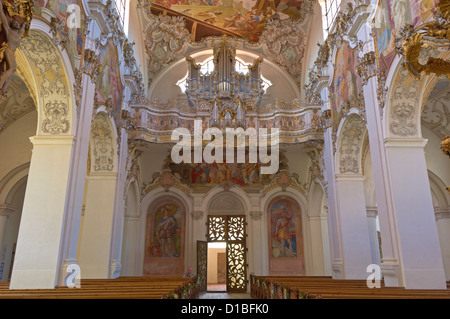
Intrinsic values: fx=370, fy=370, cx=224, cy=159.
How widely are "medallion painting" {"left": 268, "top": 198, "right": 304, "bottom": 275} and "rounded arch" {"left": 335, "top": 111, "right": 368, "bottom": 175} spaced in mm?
6102

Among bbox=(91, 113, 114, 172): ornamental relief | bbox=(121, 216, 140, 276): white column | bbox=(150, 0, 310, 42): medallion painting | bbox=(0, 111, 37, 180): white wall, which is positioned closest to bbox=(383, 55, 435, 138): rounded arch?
bbox=(91, 113, 114, 172): ornamental relief

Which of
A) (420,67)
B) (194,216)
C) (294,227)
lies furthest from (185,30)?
(420,67)

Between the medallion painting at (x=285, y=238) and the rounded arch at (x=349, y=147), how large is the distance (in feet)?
20.0

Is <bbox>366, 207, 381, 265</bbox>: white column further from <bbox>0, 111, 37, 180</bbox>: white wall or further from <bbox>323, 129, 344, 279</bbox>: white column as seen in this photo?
<bbox>0, 111, 37, 180</bbox>: white wall

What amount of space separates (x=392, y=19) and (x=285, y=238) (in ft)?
38.8

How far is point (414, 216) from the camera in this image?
312 inches

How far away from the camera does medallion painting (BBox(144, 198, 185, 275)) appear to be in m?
17.2

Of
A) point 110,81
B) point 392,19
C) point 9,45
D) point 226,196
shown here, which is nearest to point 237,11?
point 110,81

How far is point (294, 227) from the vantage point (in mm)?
17938

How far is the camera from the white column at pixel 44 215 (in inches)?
297

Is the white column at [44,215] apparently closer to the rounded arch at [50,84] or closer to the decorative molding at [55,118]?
the decorative molding at [55,118]

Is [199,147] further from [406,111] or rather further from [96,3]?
[406,111]

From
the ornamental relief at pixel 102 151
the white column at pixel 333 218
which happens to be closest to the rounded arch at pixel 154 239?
the ornamental relief at pixel 102 151

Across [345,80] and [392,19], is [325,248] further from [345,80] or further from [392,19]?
[392,19]
